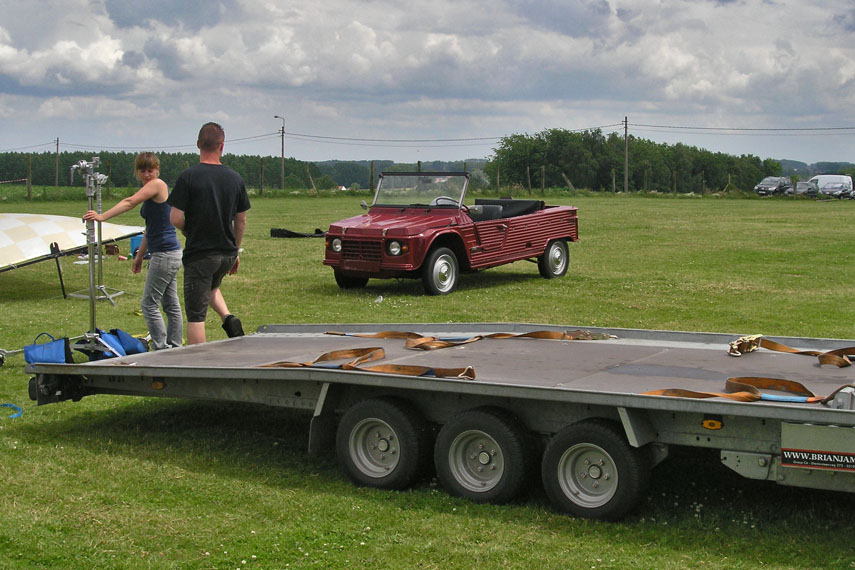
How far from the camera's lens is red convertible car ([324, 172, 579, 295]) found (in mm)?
13766

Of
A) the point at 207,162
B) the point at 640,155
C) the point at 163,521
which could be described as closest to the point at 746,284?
the point at 207,162

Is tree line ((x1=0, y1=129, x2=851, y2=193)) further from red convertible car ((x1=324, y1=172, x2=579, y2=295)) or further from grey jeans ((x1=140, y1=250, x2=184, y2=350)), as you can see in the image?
grey jeans ((x1=140, y1=250, x2=184, y2=350))

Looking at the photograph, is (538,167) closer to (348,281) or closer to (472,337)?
(348,281)

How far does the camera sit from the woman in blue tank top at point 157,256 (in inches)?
322

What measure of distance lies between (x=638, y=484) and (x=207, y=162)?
4.43 meters

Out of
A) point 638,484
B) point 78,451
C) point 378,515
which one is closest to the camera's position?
point 638,484

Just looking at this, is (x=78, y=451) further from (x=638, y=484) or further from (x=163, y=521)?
(x=638, y=484)

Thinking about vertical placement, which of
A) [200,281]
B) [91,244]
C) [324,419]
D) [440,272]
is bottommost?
[324,419]

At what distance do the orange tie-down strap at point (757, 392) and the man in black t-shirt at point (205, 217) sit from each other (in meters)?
3.97

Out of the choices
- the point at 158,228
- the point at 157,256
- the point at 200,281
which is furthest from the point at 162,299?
the point at 200,281

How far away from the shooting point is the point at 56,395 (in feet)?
21.8

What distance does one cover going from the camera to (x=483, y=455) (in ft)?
17.3

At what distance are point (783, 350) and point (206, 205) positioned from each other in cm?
426

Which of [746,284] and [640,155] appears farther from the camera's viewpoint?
Result: [640,155]
